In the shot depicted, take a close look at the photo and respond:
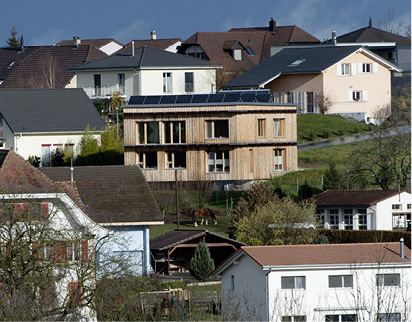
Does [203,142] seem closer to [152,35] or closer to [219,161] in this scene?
[219,161]

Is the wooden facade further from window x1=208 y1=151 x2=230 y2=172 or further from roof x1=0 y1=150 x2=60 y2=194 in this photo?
roof x1=0 y1=150 x2=60 y2=194

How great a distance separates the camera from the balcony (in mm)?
71750

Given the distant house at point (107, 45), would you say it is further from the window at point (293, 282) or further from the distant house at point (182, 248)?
the window at point (293, 282)

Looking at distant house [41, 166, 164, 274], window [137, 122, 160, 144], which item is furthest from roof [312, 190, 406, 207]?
window [137, 122, 160, 144]

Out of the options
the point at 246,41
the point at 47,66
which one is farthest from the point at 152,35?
the point at 47,66

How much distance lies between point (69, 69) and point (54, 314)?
52488mm

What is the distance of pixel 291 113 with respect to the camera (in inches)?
2207

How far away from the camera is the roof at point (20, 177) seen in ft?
108

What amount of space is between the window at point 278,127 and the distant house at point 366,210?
8656 millimetres

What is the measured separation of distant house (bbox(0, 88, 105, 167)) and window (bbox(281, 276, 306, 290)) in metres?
28.2

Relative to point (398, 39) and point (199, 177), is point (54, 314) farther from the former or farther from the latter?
point (398, 39)

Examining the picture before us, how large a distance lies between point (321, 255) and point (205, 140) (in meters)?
A: 20.5

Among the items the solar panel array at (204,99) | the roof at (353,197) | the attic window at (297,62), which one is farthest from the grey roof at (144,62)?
the roof at (353,197)

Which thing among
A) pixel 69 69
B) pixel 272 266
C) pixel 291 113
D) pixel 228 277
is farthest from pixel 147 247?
pixel 69 69
